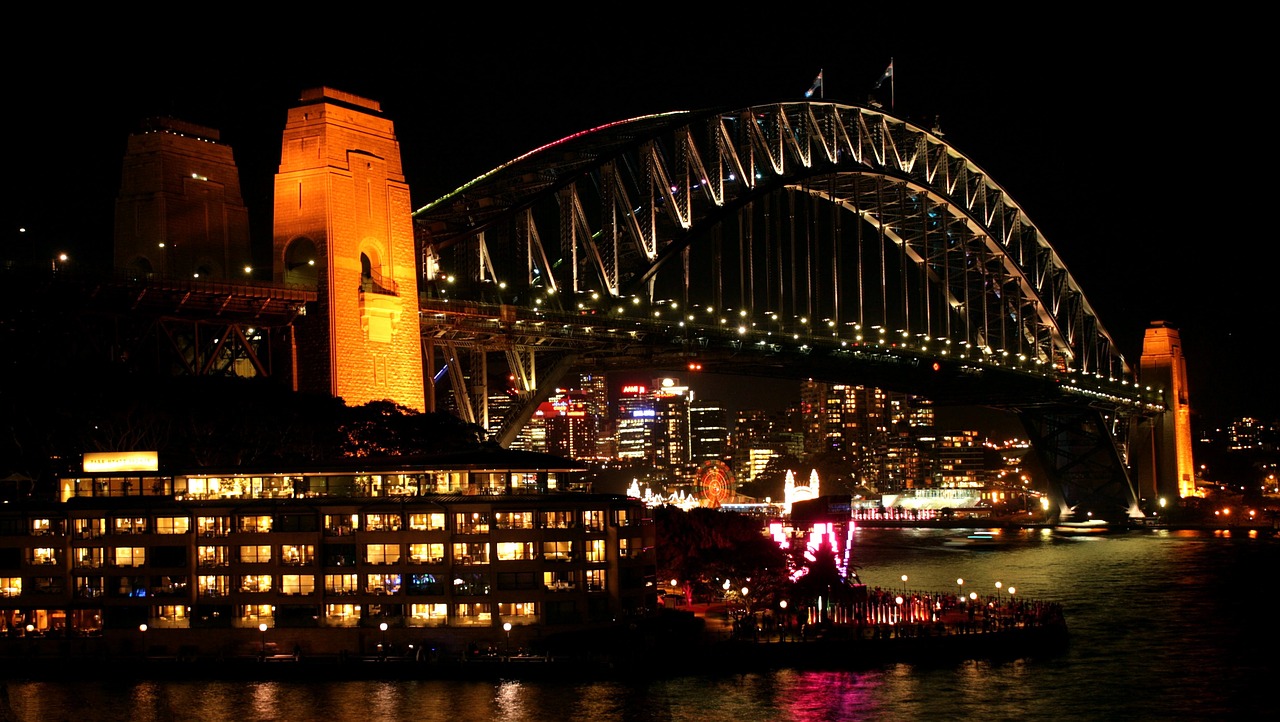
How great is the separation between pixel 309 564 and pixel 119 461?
648 centimetres

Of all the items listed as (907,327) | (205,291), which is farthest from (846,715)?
(907,327)

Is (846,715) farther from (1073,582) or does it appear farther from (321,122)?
(1073,582)

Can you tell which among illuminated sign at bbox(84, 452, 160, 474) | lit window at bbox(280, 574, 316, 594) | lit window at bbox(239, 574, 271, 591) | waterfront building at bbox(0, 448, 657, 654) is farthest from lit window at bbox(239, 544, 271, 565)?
illuminated sign at bbox(84, 452, 160, 474)

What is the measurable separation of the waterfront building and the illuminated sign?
0.11m

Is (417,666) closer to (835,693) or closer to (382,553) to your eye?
(382,553)

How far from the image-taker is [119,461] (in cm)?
4666

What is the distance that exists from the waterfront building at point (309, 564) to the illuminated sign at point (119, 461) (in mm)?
108

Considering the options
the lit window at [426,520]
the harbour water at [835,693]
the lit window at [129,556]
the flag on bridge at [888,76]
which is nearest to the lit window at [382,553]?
the lit window at [426,520]

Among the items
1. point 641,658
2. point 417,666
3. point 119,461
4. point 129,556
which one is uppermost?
point 119,461

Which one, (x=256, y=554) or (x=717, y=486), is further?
(x=717, y=486)

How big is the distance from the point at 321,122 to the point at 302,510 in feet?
45.7

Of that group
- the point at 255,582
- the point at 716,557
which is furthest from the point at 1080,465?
the point at 255,582

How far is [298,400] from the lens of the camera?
1999 inches

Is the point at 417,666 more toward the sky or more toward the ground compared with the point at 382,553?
more toward the ground
